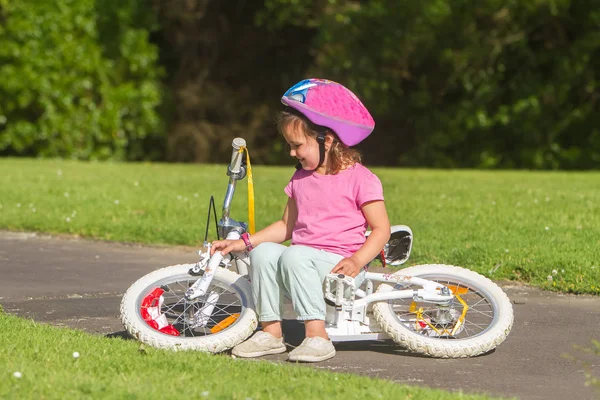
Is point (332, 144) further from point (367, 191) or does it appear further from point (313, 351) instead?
point (313, 351)

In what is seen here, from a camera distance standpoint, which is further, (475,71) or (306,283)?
(475,71)

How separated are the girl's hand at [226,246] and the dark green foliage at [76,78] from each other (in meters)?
16.7

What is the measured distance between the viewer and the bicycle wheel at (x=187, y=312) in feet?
16.6

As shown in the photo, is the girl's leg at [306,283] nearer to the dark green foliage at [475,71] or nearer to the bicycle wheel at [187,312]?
the bicycle wheel at [187,312]

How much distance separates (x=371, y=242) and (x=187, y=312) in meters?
0.98

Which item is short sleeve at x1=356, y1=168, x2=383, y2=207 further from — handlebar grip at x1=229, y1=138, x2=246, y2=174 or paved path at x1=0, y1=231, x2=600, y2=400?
paved path at x1=0, y1=231, x2=600, y2=400

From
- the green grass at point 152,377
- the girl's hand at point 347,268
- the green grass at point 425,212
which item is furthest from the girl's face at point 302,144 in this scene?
the green grass at point 425,212

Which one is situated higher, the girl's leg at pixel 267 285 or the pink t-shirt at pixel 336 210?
the pink t-shirt at pixel 336 210

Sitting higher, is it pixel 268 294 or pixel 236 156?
pixel 236 156

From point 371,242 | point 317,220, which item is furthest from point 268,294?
point 371,242

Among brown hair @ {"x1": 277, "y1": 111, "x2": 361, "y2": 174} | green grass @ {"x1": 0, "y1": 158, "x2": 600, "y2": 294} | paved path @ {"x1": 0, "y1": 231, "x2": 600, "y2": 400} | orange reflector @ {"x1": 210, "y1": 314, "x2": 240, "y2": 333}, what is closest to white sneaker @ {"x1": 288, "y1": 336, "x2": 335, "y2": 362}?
paved path @ {"x1": 0, "y1": 231, "x2": 600, "y2": 400}

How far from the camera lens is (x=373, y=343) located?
5.46 m

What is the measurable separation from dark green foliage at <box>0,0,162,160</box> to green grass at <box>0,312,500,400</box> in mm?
17027

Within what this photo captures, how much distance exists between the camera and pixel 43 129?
21500 mm
